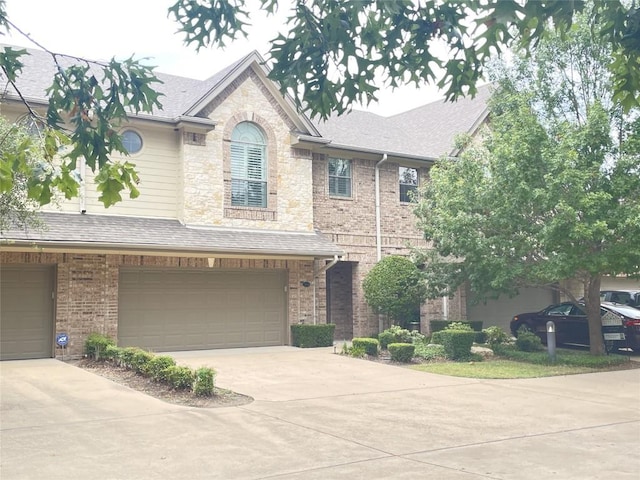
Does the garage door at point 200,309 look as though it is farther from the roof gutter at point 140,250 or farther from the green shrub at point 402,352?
the green shrub at point 402,352

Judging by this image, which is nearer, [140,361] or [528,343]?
[140,361]

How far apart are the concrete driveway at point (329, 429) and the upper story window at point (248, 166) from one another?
21.2 feet

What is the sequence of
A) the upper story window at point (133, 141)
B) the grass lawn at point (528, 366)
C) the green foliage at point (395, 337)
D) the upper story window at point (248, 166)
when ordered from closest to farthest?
1. the grass lawn at point (528, 366)
2. the green foliage at point (395, 337)
3. the upper story window at point (133, 141)
4. the upper story window at point (248, 166)

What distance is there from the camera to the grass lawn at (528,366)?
1333 centimetres

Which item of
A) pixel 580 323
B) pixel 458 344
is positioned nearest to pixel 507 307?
pixel 580 323

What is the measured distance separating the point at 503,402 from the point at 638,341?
7942 mm

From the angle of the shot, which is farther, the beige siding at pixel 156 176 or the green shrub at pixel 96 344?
the beige siding at pixel 156 176

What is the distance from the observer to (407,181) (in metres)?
21.5

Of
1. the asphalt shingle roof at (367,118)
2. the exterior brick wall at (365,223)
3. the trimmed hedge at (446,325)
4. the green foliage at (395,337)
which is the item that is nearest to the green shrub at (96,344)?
the asphalt shingle roof at (367,118)

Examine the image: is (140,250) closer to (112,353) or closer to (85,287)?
(85,287)

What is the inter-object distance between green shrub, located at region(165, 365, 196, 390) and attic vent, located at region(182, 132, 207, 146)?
26.4ft

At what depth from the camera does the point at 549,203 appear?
13617 mm

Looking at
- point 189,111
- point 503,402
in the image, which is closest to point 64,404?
point 503,402

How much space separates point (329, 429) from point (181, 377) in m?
3.37
